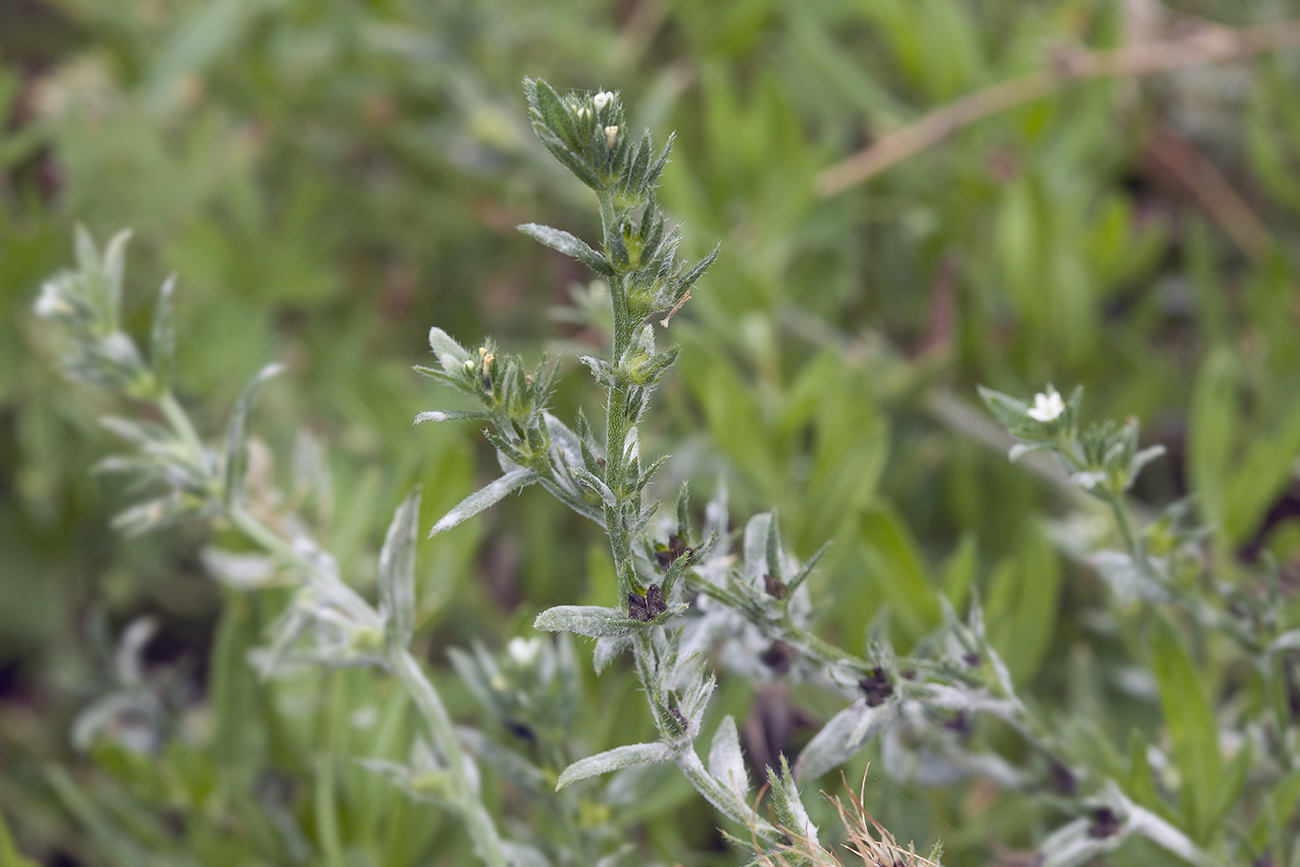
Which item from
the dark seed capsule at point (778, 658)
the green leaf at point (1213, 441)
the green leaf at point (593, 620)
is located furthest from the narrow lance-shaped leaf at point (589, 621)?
the green leaf at point (1213, 441)

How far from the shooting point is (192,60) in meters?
2.53

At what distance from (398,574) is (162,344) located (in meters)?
0.41

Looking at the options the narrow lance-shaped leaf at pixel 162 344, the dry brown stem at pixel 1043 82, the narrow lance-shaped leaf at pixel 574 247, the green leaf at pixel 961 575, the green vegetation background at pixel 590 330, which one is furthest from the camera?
the dry brown stem at pixel 1043 82

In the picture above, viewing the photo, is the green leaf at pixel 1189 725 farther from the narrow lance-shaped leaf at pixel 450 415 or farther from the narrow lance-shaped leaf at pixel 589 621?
the narrow lance-shaped leaf at pixel 450 415

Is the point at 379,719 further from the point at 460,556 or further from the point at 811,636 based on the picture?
the point at 811,636

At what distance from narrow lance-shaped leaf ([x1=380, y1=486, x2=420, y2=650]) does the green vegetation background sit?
10.7 inches

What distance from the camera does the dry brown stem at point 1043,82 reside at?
234 centimetres

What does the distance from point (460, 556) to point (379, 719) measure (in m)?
0.30

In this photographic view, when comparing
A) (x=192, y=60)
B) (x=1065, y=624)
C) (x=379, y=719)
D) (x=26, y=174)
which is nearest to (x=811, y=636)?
(x=379, y=719)

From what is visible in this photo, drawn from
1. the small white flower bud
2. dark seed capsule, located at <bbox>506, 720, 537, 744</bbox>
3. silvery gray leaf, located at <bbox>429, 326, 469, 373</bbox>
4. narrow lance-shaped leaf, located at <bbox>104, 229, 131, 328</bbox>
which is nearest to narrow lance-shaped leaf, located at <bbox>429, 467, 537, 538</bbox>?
silvery gray leaf, located at <bbox>429, 326, 469, 373</bbox>

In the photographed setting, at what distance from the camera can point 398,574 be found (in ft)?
4.06

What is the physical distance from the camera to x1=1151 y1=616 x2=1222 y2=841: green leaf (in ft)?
4.38

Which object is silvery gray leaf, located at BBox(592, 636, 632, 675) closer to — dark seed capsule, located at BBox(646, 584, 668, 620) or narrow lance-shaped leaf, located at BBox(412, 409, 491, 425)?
dark seed capsule, located at BBox(646, 584, 668, 620)

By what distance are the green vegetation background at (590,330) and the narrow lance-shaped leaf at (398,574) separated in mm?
273
